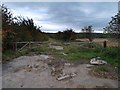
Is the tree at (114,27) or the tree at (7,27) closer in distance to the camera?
the tree at (114,27)

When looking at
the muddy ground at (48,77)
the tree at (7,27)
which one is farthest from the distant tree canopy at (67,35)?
the muddy ground at (48,77)

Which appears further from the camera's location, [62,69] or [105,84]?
A: [62,69]

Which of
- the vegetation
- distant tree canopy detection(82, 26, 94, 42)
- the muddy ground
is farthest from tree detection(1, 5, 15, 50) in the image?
distant tree canopy detection(82, 26, 94, 42)

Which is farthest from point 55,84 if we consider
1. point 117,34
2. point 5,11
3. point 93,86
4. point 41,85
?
point 5,11

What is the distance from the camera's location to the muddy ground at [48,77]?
6754mm

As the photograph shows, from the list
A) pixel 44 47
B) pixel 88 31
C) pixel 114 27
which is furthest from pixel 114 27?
pixel 88 31

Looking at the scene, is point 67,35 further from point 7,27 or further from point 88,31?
point 7,27

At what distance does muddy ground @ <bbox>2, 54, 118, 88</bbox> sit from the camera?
6754 millimetres

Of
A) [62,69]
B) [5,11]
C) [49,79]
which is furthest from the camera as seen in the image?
[5,11]

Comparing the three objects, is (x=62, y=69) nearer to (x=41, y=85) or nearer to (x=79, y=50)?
(x=41, y=85)

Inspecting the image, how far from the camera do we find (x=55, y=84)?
6848 millimetres

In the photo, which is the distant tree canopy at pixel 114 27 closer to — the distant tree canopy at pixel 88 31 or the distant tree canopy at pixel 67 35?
the distant tree canopy at pixel 67 35

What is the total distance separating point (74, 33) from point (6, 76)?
80.1 ft

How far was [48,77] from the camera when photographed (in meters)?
7.75
